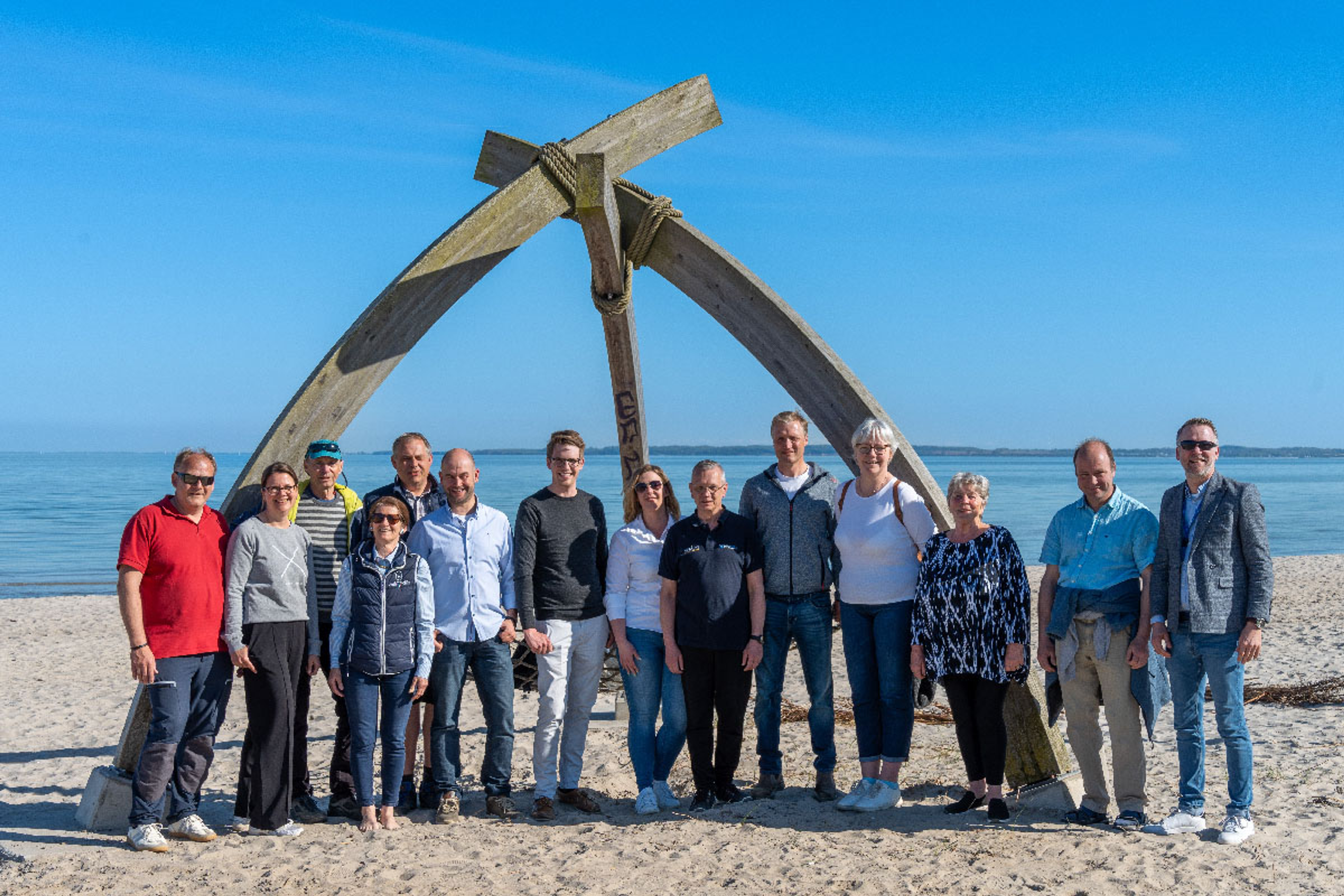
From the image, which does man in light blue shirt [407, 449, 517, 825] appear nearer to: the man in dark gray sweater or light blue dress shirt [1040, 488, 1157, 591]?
the man in dark gray sweater

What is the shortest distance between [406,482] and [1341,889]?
147 inches

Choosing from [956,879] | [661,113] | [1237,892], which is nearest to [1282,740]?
[1237,892]

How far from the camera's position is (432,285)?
4543 millimetres

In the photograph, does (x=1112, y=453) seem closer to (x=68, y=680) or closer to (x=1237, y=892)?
(x=1237, y=892)

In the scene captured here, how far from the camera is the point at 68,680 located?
8531mm

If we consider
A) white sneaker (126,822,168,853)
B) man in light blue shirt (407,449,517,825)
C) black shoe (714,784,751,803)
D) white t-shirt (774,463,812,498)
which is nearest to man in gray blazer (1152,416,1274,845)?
white t-shirt (774,463,812,498)

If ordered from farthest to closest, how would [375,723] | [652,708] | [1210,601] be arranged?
[652,708], [375,723], [1210,601]

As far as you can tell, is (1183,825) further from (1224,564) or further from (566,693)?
(566,693)

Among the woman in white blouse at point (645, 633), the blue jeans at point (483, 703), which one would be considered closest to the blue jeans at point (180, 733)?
the blue jeans at point (483, 703)

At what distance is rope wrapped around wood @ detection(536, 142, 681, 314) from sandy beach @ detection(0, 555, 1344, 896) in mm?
2365

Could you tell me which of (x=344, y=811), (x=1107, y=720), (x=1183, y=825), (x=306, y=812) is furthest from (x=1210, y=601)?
(x=306, y=812)

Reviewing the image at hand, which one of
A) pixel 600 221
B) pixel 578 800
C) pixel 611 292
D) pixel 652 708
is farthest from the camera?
pixel 611 292

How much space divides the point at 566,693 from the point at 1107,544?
2.26 meters

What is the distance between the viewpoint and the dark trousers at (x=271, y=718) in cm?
405
